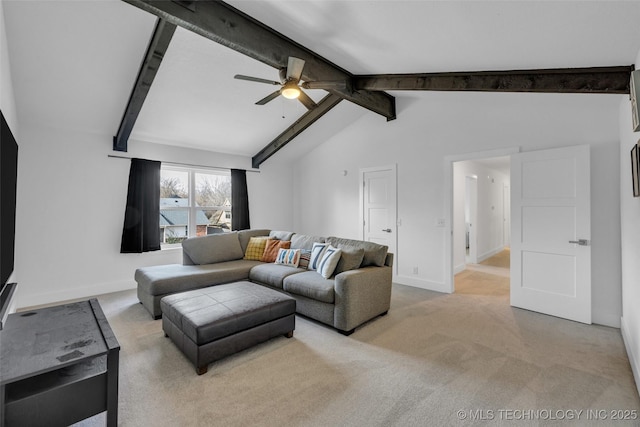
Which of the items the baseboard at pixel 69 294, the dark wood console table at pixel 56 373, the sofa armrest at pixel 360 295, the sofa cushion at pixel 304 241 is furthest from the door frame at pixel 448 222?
the baseboard at pixel 69 294

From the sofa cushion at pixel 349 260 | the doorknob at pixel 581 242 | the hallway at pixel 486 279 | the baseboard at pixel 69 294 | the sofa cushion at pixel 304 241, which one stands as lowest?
the hallway at pixel 486 279

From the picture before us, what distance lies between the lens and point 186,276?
3.49 m

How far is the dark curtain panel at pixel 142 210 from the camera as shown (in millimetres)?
4445

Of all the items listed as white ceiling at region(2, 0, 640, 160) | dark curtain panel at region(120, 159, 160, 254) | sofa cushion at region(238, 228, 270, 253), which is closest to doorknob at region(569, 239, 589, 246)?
white ceiling at region(2, 0, 640, 160)

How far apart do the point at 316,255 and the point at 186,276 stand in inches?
64.2

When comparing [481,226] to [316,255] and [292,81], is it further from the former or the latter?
[292,81]

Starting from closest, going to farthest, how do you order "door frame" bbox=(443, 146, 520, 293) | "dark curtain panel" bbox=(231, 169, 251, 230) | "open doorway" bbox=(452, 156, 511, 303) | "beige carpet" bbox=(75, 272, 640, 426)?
"beige carpet" bbox=(75, 272, 640, 426) < "door frame" bbox=(443, 146, 520, 293) < "open doorway" bbox=(452, 156, 511, 303) < "dark curtain panel" bbox=(231, 169, 251, 230)

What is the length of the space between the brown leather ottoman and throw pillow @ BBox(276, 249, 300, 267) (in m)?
0.95

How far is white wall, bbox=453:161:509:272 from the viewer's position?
541cm

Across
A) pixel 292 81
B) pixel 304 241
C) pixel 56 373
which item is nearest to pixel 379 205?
pixel 304 241

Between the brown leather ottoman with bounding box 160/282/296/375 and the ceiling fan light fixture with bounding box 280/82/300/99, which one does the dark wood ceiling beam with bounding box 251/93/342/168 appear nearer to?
the ceiling fan light fixture with bounding box 280/82/300/99

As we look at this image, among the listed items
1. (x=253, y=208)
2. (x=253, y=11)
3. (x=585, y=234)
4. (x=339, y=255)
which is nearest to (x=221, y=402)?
(x=339, y=255)

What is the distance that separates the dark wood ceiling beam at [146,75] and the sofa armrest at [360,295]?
2.89 m

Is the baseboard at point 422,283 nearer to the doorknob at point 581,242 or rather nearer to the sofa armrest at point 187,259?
the doorknob at point 581,242
